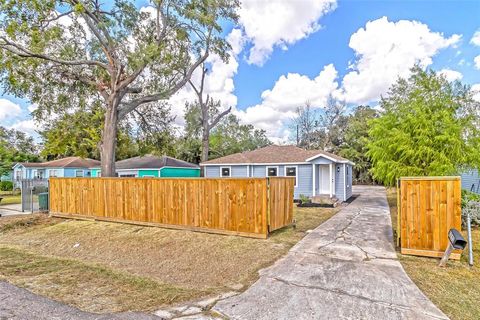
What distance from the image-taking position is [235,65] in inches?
848

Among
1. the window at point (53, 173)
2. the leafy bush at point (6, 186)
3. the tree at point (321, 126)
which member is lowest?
the leafy bush at point (6, 186)

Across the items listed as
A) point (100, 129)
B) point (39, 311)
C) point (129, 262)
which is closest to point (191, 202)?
point (129, 262)

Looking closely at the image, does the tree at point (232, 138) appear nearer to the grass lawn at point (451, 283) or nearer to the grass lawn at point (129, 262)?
the grass lawn at point (129, 262)

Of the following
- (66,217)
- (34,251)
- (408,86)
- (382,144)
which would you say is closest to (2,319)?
(34,251)

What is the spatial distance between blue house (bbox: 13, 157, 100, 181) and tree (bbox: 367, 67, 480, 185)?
29.9m

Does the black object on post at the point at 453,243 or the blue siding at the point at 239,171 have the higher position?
the blue siding at the point at 239,171

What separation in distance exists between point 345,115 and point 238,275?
34897 mm

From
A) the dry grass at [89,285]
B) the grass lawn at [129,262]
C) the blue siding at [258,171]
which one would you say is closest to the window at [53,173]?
the grass lawn at [129,262]

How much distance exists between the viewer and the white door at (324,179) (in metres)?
15.7

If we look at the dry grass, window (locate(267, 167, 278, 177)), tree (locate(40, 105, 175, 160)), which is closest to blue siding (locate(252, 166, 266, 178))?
window (locate(267, 167, 278, 177))

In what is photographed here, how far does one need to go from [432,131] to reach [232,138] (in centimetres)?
2775

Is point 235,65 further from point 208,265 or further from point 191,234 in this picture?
point 208,265

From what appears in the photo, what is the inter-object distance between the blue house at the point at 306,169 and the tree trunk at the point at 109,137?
700 cm

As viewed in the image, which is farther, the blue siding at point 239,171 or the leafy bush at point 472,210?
the blue siding at point 239,171
